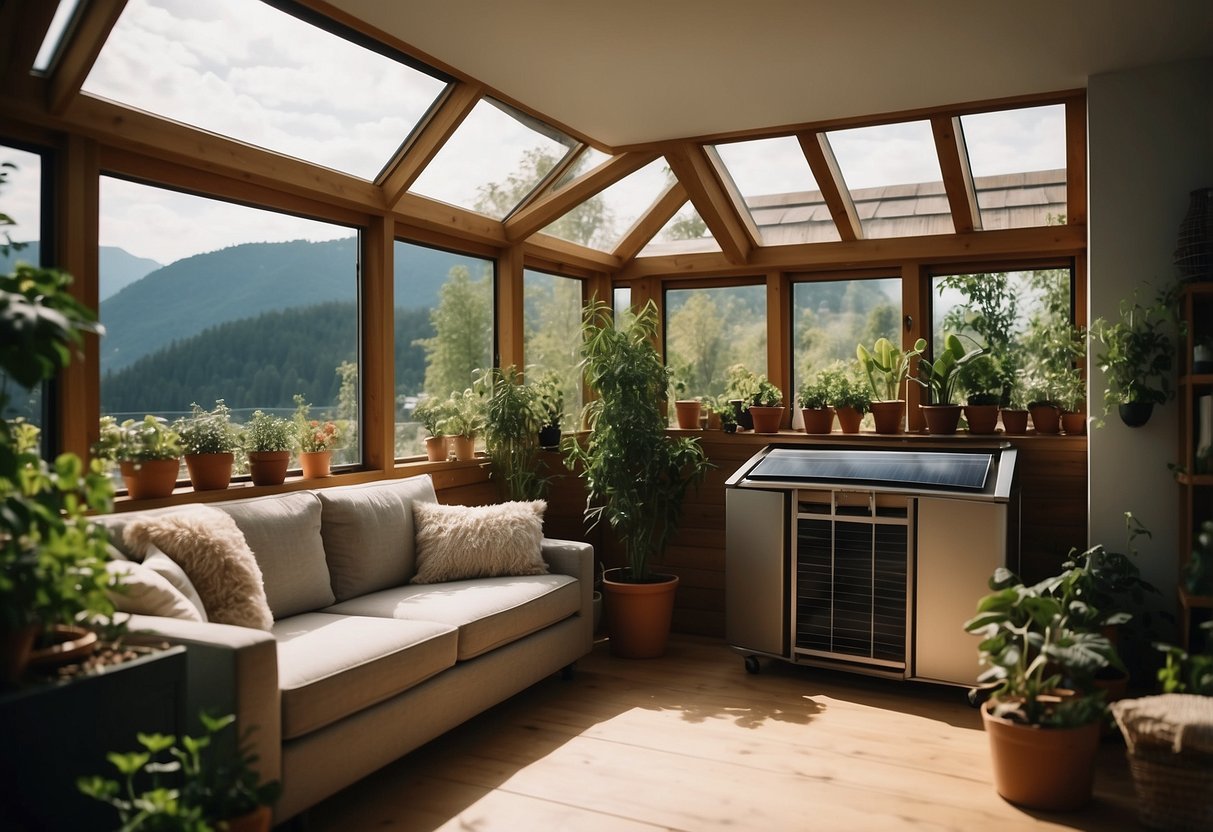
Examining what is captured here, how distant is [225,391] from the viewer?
3787 mm

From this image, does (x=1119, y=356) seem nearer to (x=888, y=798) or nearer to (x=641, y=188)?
(x=888, y=798)

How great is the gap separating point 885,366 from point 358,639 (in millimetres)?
3170

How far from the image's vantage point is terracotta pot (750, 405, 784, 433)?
507 cm

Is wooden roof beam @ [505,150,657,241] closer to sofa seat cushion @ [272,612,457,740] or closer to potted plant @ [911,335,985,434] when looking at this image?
potted plant @ [911,335,985,434]

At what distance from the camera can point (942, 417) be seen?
4.62 m

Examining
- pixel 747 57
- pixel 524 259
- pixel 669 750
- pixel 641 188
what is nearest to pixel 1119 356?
pixel 747 57

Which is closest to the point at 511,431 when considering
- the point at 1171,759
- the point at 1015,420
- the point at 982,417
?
the point at 982,417

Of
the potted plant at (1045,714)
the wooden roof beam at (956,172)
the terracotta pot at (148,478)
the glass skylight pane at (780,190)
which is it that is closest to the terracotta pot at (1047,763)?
the potted plant at (1045,714)

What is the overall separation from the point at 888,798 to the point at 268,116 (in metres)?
3.42

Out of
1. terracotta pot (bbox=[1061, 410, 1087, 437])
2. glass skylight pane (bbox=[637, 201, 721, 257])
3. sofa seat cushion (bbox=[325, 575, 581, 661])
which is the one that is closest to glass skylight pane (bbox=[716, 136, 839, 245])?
glass skylight pane (bbox=[637, 201, 721, 257])

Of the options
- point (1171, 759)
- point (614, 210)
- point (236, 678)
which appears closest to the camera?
point (236, 678)

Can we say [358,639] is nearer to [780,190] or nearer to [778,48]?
[778,48]

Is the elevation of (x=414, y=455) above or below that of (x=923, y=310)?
below

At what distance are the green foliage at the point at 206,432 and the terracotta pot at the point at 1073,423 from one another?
3842mm
